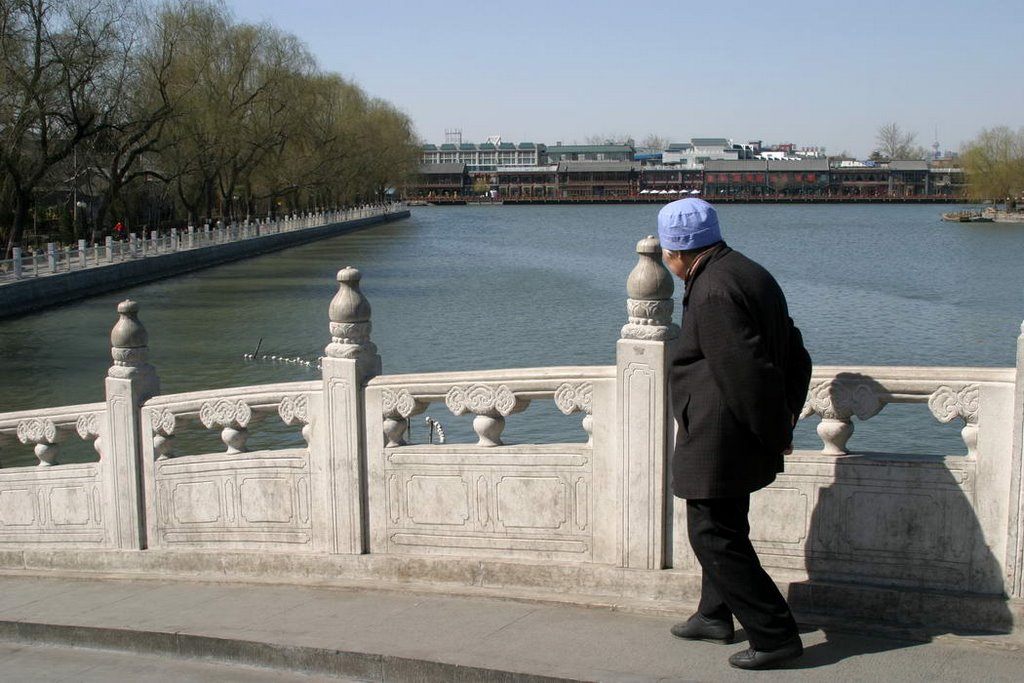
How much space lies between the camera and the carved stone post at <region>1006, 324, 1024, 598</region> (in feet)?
13.4

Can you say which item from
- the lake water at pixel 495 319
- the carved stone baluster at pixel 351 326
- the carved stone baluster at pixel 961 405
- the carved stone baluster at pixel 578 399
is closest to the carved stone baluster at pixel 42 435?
the carved stone baluster at pixel 351 326

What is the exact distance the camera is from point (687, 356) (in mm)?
3930

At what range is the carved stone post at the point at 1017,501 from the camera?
4.08 meters

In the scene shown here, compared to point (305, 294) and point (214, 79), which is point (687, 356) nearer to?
point (305, 294)

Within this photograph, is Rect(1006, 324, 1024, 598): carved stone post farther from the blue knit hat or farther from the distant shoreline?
the distant shoreline

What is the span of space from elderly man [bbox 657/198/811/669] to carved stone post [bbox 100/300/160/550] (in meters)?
3.09

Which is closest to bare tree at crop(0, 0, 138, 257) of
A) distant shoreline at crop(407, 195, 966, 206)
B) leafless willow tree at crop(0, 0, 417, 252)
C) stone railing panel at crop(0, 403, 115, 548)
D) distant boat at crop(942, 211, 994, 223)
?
leafless willow tree at crop(0, 0, 417, 252)

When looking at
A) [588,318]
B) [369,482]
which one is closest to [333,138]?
[588,318]

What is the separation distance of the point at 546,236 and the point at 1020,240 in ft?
94.2

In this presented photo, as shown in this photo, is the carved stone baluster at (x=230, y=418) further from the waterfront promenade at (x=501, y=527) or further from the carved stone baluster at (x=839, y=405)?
the carved stone baluster at (x=839, y=405)

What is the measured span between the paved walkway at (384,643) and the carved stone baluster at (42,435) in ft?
→ 3.01

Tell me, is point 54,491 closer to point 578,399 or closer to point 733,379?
point 578,399

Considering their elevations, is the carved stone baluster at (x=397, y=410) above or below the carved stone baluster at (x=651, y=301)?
below

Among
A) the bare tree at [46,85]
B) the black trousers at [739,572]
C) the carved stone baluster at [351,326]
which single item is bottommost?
the black trousers at [739,572]
